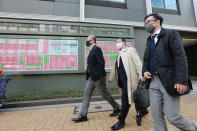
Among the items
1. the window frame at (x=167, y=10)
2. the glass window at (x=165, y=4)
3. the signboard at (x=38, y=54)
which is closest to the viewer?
the signboard at (x=38, y=54)

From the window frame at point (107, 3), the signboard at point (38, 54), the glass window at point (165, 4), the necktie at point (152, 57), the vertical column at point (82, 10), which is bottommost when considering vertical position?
the necktie at point (152, 57)

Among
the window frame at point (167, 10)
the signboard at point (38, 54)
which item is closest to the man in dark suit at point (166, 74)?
the signboard at point (38, 54)

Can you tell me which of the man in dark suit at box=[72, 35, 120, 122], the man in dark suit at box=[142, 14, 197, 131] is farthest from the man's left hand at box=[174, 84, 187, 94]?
the man in dark suit at box=[72, 35, 120, 122]

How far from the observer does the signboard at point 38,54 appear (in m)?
4.90

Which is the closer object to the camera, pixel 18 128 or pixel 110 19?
pixel 18 128

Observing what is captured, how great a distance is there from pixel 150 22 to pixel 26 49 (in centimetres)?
556

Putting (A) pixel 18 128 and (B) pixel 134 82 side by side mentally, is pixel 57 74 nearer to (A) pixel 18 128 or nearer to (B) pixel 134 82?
(A) pixel 18 128

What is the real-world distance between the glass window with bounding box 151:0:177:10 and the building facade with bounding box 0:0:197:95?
→ 1076 millimetres

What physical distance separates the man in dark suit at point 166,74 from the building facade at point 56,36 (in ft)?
14.1

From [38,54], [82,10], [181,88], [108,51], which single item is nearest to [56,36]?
[38,54]

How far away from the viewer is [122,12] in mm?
6500

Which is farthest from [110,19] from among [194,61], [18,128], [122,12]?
[194,61]

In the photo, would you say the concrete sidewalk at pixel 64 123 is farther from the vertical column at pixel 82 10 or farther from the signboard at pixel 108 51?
the vertical column at pixel 82 10

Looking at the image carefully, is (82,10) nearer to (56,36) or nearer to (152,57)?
(56,36)
